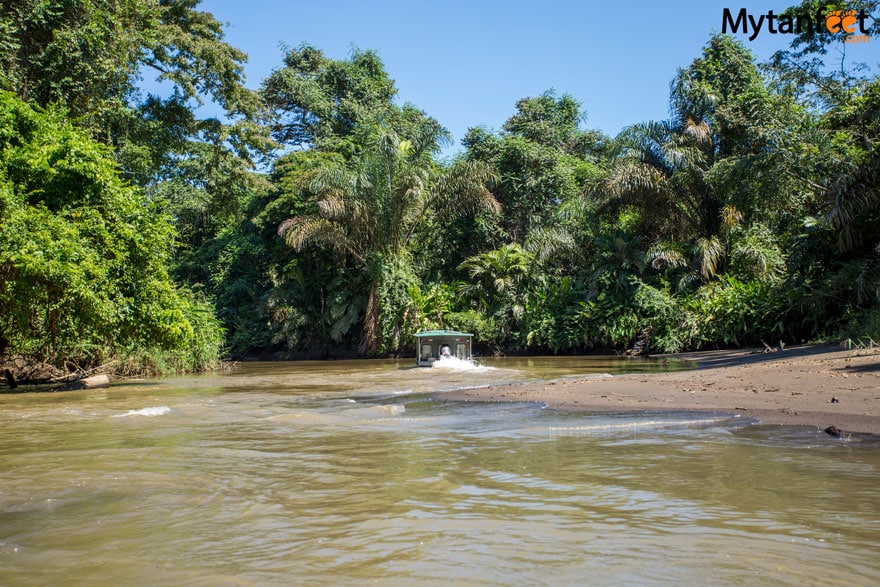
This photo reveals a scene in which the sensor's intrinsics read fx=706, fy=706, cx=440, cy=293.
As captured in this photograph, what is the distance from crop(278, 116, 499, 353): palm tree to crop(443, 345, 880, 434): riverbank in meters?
17.0

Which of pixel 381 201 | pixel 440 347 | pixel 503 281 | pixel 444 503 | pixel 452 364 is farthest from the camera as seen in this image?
pixel 503 281

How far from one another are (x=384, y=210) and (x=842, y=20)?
1689 cm

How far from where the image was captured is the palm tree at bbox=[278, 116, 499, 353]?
91.6ft

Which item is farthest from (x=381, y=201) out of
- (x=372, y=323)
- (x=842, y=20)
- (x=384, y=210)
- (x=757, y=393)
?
(x=757, y=393)

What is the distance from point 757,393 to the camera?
9.49 metres

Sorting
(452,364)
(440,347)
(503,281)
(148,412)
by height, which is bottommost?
(148,412)

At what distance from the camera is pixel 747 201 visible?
23531 millimetres

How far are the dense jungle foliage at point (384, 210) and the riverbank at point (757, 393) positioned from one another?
361 centimetres

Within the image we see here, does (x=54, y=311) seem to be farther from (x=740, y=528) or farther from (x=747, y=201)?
(x=747, y=201)

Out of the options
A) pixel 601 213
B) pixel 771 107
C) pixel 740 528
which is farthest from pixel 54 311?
pixel 771 107

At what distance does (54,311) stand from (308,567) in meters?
12.4

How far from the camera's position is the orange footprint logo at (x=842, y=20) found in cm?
1820

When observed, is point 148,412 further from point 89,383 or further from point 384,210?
point 384,210

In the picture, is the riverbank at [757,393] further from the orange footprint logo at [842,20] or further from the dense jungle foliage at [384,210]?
the orange footprint logo at [842,20]
